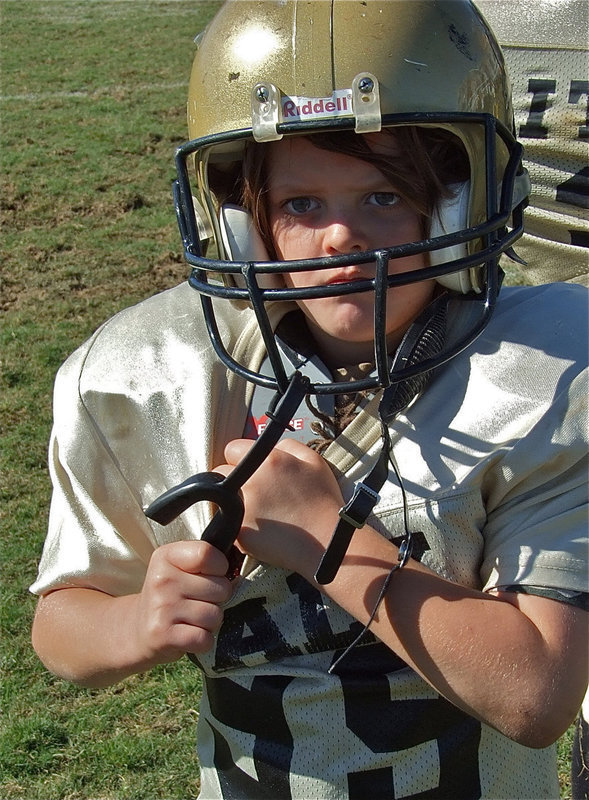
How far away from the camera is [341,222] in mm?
1604

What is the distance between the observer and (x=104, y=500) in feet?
5.76

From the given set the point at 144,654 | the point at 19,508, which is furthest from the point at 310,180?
the point at 19,508

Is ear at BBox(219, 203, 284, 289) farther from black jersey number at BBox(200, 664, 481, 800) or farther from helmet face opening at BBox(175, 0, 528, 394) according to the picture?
black jersey number at BBox(200, 664, 481, 800)

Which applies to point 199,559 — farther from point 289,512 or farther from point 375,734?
point 375,734

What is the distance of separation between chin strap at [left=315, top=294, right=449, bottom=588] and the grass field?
5.27 ft

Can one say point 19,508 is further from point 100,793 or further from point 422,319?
point 422,319

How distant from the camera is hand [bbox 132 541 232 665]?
1.51 metres

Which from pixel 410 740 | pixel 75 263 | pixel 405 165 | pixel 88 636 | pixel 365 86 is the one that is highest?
pixel 365 86

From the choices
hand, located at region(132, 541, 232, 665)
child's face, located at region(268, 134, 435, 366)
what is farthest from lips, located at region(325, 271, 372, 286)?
hand, located at region(132, 541, 232, 665)

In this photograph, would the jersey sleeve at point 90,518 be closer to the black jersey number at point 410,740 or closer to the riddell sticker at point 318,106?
the black jersey number at point 410,740

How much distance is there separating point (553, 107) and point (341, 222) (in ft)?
3.35

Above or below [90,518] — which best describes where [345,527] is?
above

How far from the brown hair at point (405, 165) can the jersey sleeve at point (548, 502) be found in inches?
15.0

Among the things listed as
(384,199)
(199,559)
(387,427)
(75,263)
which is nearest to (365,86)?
(384,199)
